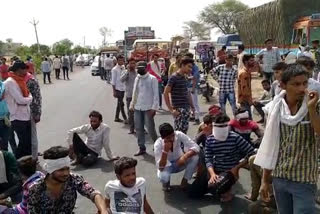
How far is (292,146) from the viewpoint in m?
3.01

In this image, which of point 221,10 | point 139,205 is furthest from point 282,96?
point 221,10

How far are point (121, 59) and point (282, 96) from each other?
8.16 meters

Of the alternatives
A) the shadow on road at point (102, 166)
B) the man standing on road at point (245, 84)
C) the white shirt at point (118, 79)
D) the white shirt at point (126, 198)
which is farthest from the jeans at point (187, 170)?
the white shirt at point (118, 79)

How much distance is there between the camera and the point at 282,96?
310 cm

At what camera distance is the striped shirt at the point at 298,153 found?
9.70 ft

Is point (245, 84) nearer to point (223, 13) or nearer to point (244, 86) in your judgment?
point (244, 86)

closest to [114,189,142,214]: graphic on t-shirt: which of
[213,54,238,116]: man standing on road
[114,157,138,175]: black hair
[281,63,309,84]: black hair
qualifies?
[114,157,138,175]: black hair

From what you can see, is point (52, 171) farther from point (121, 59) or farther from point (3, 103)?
point (121, 59)

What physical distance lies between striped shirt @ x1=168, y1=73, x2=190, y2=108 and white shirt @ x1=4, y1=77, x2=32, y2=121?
2170mm

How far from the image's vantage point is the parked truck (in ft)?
59.1

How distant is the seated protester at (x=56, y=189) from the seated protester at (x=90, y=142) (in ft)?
12.2

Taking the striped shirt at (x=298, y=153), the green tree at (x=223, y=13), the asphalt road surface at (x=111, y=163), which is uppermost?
the green tree at (x=223, y=13)

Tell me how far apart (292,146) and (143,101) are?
5052mm

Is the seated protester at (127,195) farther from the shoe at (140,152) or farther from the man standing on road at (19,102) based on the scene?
the shoe at (140,152)
